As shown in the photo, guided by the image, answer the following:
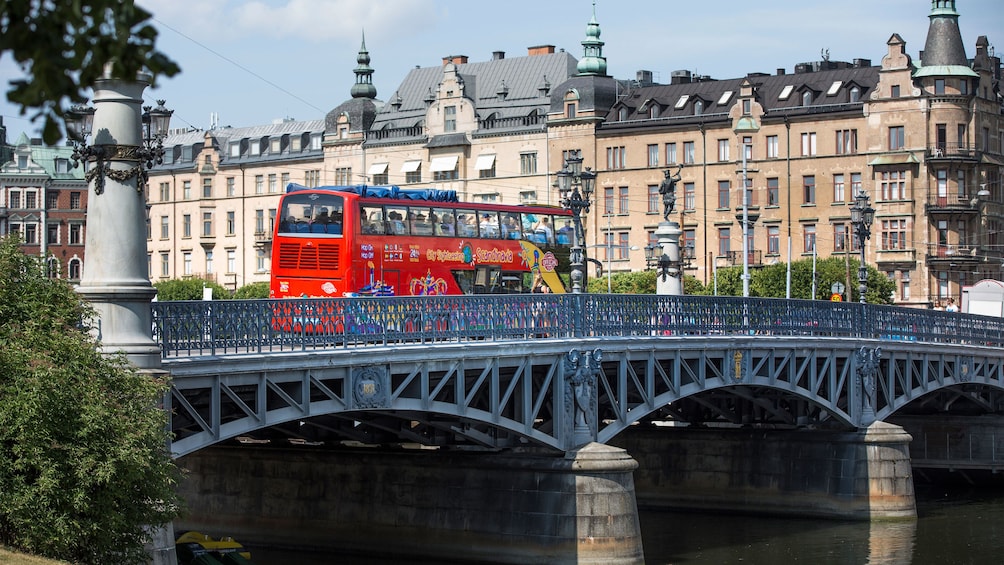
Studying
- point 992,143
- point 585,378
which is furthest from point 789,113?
point 585,378

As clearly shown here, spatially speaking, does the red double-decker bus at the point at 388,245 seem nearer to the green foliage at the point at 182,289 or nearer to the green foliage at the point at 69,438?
the green foliage at the point at 69,438

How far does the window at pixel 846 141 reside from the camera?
103 metres

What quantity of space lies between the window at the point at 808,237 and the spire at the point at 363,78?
37.7 m

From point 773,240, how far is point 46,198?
5534 cm

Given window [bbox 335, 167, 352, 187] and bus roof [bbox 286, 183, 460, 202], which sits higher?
window [bbox 335, 167, 352, 187]

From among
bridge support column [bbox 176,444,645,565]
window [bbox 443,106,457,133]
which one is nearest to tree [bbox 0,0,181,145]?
bridge support column [bbox 176,444,645,565]

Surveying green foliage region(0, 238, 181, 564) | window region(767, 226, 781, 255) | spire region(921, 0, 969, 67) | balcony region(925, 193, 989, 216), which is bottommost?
green foliage region(0, 238, 181, 564)

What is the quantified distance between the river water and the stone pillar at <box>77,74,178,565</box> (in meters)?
16.1

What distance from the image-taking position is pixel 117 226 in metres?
24.5

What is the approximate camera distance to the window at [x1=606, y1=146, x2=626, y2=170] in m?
113

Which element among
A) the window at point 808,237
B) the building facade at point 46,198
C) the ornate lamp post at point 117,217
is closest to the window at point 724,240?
the window at point 808,237

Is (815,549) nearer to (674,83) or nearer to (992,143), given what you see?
(992,143)

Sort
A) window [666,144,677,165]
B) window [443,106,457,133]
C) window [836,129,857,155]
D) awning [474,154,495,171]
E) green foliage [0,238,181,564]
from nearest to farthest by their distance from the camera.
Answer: green foliage [0,238,181,564] → window [836,129,857,155] → window [666,144,677,165] → awning [474,154,495,171] → window [443,106,457,133]

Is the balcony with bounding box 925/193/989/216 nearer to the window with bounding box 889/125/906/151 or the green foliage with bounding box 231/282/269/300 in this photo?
the window with bounding box 889/125/906/151
